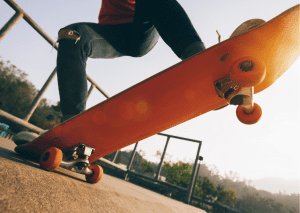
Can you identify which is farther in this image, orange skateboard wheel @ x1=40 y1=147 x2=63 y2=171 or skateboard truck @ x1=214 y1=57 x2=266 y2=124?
orange skateboard wheel @ x1=40 y1=147 x2=63 y2=171

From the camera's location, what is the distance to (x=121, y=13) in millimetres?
1308

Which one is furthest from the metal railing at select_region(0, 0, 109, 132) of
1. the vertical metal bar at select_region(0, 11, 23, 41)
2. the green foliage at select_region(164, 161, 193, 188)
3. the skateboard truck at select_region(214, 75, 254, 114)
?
the green foliage at select_region(164, 161, 193, 188)

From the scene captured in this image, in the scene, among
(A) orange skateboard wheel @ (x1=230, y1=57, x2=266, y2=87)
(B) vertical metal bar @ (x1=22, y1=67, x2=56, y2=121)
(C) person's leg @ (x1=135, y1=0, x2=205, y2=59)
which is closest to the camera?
(A) orange skateboard wheel @ (x1=230, y1=57, x2=266, y2=87)

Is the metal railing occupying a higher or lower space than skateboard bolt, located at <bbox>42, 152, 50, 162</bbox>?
higher

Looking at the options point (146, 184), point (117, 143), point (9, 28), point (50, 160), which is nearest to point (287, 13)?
point (117, 143)

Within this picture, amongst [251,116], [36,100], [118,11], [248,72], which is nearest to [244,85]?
[248,72]

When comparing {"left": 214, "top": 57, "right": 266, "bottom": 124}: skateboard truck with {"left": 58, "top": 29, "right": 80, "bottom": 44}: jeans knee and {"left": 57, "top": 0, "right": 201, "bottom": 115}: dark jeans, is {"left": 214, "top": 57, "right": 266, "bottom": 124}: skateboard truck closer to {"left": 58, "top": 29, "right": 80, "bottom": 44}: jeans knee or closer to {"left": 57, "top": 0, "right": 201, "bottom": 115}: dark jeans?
{"left": 57, "top": 0, "right": 201, "bottom": 115}: dark jeans

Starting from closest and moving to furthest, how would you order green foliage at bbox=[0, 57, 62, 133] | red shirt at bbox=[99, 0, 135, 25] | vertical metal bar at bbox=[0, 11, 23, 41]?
red shirt at bbox=[99, 0, 135, 25] → vertical metal bar at bbox=[0, 11, 23, 41] → green foliage at bbox=[0, 57, 62, 133]

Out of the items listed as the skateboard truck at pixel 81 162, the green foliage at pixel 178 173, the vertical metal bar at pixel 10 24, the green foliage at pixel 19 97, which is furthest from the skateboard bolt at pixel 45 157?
the green foliage at pixel 19 97

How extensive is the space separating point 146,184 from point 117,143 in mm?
4281

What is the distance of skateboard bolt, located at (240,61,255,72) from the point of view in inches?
26.6

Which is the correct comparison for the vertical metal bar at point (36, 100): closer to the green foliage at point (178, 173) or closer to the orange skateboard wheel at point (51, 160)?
the orange skateboard wheel at point (51, 160)

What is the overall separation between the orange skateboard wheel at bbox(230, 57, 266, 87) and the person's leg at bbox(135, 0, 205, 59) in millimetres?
327

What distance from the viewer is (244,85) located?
674 mm
